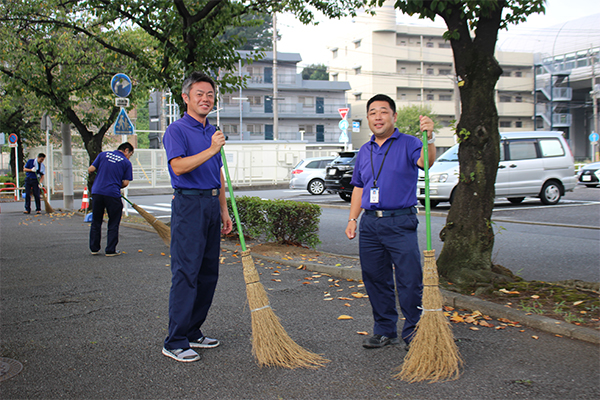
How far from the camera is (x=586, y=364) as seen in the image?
328 cm

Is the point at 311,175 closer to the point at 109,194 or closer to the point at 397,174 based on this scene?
the point at 109,194

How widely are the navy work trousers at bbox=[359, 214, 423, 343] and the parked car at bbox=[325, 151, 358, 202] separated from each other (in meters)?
12.5

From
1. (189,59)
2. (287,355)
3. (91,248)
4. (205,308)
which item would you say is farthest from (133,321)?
(189,59)

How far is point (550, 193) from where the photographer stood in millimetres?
13391

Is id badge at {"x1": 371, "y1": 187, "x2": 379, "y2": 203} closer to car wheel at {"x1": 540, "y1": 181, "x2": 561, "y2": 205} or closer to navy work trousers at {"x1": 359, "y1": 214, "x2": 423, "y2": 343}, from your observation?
Answer: navy work trousers at {"x1": 359, "y1": 214, "x2": 423, "y2": 343}

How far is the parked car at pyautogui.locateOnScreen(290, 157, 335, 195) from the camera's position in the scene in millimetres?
20984

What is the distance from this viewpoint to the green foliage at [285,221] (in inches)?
294

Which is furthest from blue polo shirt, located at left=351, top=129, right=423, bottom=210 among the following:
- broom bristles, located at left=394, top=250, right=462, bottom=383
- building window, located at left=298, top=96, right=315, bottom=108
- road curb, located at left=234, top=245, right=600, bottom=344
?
building window, located at left=298, top=96, right=315, bottom=108

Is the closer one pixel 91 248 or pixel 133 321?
pixel 133 321

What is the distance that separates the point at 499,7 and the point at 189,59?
18.7 ft

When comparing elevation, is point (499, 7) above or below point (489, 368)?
above

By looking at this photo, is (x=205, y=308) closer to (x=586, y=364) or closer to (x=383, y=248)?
(x=383, y=248)

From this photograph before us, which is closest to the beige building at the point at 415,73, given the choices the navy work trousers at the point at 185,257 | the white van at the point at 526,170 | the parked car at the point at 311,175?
the parked car at the point at 311,175

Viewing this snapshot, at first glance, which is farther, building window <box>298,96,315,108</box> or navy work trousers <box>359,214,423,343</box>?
building window <box>298,96,315,108</box>
